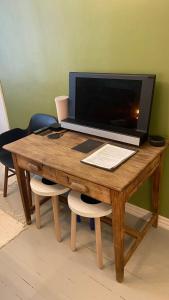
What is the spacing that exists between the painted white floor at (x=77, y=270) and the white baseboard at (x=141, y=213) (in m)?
0.05

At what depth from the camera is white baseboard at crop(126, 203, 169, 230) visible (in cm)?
186

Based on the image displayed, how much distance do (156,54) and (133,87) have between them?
0.77 ft

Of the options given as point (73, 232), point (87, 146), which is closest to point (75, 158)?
point (87, 146)

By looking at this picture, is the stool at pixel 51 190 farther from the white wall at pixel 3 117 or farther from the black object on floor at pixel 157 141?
the white wall at pixel 3 117

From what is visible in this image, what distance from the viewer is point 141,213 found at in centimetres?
199

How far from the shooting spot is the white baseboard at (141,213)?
1862mm

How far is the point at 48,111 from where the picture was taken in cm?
236

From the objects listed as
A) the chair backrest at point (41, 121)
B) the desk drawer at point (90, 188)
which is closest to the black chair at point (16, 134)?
the chair backrest at point (41, 121)

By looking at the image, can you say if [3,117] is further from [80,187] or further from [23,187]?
[80,187]

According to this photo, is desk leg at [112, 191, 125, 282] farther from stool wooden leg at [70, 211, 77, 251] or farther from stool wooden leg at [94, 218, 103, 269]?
stool wooden leg at [70, 211, 77, 251]

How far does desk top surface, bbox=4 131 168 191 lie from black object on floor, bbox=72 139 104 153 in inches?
1.6

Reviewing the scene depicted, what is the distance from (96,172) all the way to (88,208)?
30 centimetres

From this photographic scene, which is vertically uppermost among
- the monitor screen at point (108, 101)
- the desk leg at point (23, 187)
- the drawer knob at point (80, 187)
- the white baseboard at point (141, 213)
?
the monitor screen at point (108, 101)

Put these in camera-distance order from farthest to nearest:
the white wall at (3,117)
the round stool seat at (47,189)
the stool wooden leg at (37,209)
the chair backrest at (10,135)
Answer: the white wall at (3,117)
the chair backrest at (10,135)
the stool wooden leg at (37,209)
the round stool seat at (47,189)
